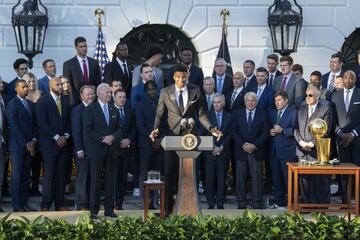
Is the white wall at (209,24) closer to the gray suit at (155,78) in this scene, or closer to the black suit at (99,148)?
the gray suit at (155,78)

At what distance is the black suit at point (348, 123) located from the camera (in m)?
15.0

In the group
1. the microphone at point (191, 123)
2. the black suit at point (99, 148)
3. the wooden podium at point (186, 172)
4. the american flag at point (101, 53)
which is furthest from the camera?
the american flag at point (101, 53)

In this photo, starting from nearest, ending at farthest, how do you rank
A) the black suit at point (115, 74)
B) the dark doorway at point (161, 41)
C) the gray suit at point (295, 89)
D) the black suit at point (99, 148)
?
1. the black suit at point (99, 148)
2. the gray suit at point (295, 89)
3. the black suit at point (115, 74)
4. the dark doorway at point (161, 41)

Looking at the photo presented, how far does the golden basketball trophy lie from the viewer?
1315 centimetres

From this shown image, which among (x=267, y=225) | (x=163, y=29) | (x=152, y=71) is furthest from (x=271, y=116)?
(x=267, y=225)

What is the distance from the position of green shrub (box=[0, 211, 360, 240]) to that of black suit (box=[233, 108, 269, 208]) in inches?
212

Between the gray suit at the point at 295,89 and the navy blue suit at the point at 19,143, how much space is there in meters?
4.13

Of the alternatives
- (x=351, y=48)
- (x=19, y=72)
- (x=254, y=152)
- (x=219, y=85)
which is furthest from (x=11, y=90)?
(x=351, y=48)

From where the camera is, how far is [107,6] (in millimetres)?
18641

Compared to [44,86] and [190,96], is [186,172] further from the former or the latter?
[44,86]

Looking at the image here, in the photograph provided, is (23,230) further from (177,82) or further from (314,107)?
(314,107)

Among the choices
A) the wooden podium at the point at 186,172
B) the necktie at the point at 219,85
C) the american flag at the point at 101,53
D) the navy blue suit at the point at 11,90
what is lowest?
the wooden podium at the point at 186,172

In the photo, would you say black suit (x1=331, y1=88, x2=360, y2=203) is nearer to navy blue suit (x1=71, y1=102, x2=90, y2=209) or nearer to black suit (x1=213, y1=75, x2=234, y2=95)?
black suit (x1=213, y1=75, x2=234, y2=95)

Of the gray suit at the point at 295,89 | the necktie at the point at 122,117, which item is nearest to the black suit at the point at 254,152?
the gray suit at the point at 295,89
